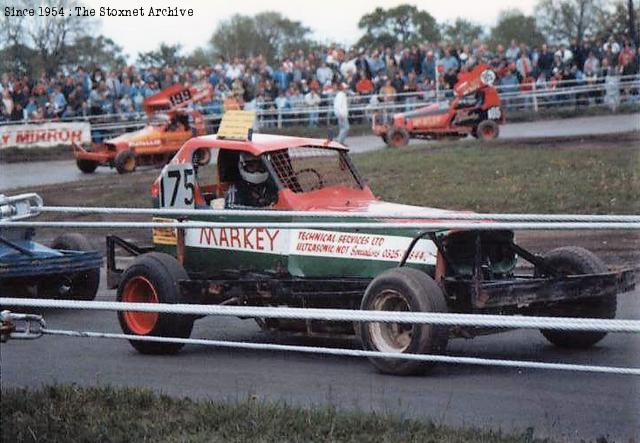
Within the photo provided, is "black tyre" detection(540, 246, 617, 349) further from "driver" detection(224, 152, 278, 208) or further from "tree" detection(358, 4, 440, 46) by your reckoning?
"tree" detection(358, 4, 440, 46)

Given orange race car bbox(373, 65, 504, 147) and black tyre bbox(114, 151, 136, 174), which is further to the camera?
orange race car bbox(373, 65, 504, 147)

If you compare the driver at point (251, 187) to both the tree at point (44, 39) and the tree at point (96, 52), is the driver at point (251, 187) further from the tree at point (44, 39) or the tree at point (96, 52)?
the tree at point (96, 52)

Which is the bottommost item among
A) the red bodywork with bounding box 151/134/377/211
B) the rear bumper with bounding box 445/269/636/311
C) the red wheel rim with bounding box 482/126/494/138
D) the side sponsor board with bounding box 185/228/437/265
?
the red wheel rim with bounding box 482/126/494/138

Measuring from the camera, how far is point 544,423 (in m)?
5.60

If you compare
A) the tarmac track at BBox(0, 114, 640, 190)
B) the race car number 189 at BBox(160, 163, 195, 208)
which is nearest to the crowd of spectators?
the tarmac track at BBox(0, 114, 640, 190)

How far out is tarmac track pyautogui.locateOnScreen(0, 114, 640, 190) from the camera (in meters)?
22.6

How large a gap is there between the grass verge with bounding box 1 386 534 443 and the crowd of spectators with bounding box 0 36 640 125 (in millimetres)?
18973

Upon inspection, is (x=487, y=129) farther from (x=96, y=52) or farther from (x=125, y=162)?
(x=96, y=52)

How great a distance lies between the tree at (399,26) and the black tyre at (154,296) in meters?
14.2

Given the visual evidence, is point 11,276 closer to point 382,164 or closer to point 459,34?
point 382,164

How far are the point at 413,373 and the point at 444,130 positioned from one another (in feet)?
58.4

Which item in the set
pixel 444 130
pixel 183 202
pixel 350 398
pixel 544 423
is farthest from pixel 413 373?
pixel 444 130

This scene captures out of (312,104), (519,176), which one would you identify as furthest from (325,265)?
(312,104)

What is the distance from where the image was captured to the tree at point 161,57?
1043 inches
